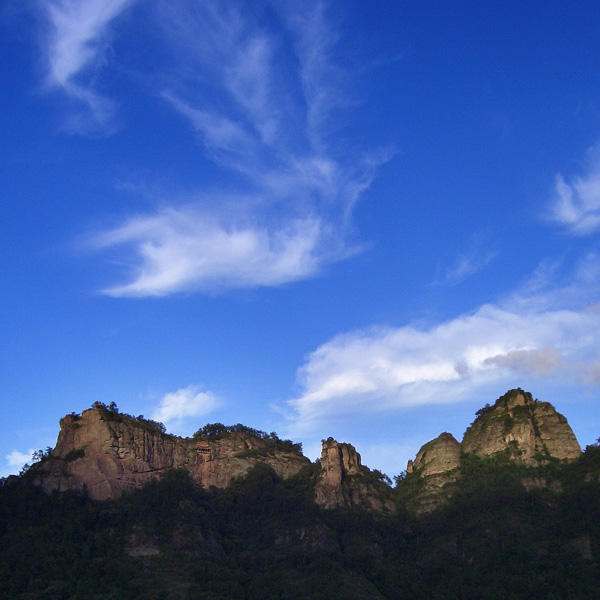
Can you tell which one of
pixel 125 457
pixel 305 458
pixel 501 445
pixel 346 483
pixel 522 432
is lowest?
pixel 346 483

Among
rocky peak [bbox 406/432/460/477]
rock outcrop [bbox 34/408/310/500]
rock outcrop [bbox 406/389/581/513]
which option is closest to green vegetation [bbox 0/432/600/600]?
rock outcrop [bbox 406/389/581/513]

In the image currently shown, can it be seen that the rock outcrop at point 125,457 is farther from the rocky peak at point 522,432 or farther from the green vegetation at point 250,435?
the rocky peak at point 522,432

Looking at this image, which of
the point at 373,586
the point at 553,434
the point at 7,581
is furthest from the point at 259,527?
the point at 553,434

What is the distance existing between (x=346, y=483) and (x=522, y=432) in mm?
31543

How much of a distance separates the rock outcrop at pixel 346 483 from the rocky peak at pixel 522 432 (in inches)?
680

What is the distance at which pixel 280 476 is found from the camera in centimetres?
11662

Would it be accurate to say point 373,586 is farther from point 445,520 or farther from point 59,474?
point 59,474

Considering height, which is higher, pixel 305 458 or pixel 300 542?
pixel 305 458

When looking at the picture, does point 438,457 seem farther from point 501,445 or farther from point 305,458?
point 305,458

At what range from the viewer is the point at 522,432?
106 meters

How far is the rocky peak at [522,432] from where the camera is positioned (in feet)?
339

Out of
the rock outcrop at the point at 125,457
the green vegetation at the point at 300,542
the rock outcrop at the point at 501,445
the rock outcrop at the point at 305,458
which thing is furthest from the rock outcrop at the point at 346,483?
the rock outcrop at the point at 125,457

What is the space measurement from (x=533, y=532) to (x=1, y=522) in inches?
2875

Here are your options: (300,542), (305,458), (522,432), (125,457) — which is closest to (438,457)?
(522,432)
